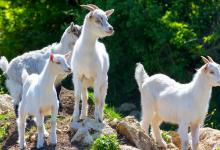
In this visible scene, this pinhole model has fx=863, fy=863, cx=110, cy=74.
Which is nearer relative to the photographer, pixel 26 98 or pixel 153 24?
pixel 26 98

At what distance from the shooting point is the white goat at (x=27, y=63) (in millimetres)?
14477

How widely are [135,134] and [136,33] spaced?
7008mm

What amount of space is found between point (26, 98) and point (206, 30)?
8195 mm

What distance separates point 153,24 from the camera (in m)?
18.9

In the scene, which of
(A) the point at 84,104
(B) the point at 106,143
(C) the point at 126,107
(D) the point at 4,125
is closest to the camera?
(B) the point at 106,143

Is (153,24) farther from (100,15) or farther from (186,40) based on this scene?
(100,15)

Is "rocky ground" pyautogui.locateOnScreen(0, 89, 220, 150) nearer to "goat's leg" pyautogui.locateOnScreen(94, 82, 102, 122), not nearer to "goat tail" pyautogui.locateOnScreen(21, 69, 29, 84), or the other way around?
"goat's leg" pyautogui.locateOnScreen(94, 82, 102, 122)

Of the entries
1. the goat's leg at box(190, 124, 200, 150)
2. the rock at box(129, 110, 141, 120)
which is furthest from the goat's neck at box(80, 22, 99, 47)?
the rock at box(129, 110, 141, 120)

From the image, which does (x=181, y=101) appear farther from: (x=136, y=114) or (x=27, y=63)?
(x=136, y=114)

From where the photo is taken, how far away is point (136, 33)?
63.9 ft

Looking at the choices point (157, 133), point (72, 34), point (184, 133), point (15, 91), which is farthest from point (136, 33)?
point (184, 133)

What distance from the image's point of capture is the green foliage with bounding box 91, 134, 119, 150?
1177 cm

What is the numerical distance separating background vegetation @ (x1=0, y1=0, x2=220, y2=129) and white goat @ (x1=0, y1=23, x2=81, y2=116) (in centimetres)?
390

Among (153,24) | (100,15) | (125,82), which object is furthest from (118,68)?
(100,15)
